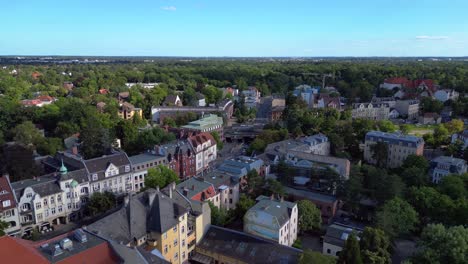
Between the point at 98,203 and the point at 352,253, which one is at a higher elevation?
the point at 352,253

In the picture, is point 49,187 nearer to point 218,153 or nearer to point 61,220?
point 61,220

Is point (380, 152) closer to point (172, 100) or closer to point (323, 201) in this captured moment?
point (323, 201)

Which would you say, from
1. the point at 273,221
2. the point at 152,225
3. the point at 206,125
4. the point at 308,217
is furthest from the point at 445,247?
the point at 206,125

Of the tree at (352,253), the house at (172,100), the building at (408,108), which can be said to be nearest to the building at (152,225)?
the tree at (352,253)

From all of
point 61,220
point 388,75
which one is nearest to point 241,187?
point 61,220

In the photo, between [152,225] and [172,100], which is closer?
[152,225]

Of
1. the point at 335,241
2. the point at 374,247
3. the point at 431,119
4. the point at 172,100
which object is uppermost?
the point at 172,100
